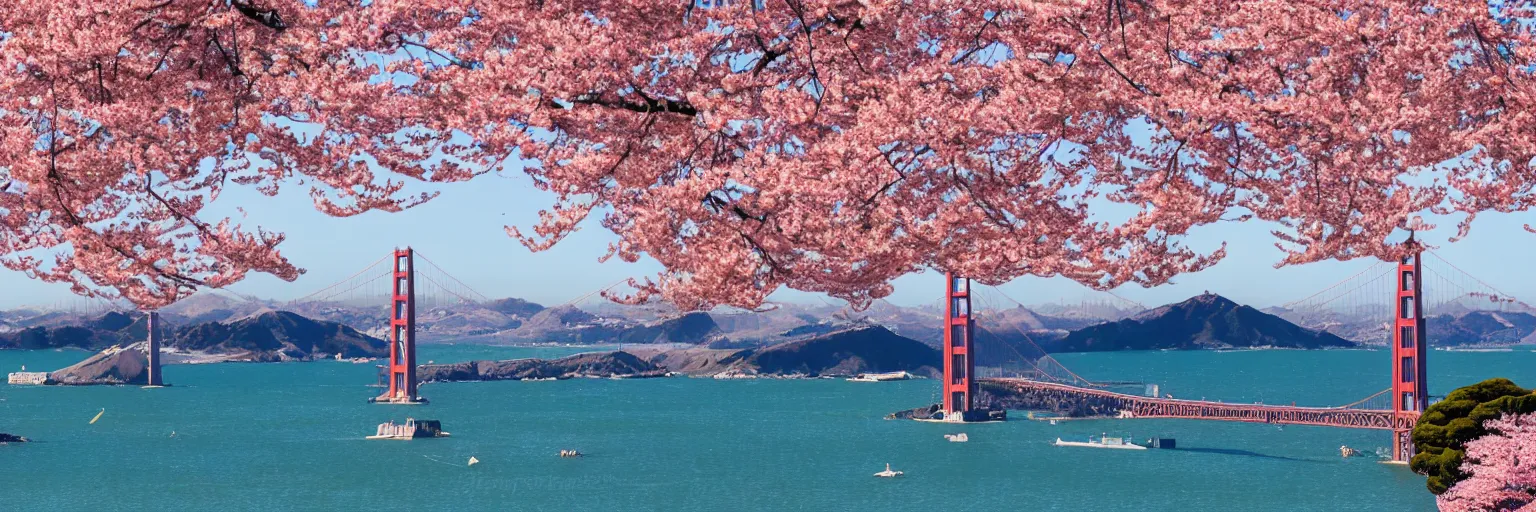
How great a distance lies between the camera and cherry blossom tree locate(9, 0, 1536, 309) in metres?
9.58

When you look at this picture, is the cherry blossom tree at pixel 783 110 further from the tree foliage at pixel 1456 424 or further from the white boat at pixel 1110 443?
the white boat at pixel 1110 443

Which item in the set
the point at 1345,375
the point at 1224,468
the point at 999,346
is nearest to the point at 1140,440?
the point at 1224,468

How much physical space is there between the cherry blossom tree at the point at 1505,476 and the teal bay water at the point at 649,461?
51.8 metres

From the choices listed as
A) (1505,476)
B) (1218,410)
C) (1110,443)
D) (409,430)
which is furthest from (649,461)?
(1505,476)

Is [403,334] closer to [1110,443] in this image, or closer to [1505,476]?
[1110,443]

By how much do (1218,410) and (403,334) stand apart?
244ft

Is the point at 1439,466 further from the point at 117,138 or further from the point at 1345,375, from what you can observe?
the point at 1345,375

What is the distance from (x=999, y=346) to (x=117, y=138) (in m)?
183

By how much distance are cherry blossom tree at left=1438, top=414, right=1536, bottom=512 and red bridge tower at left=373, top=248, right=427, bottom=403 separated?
113410 mm

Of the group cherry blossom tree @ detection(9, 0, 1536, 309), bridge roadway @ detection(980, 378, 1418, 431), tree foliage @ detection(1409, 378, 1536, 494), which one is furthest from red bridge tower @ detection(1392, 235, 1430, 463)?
cherry blossom tree @ detection(9, 0, 1536, 309)

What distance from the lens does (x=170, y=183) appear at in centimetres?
1096

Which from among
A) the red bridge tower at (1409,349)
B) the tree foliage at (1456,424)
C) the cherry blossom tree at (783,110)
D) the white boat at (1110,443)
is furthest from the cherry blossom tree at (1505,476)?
the white boat at (1110,443)

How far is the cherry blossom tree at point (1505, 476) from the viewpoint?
21734mm

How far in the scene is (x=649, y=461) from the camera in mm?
96000
